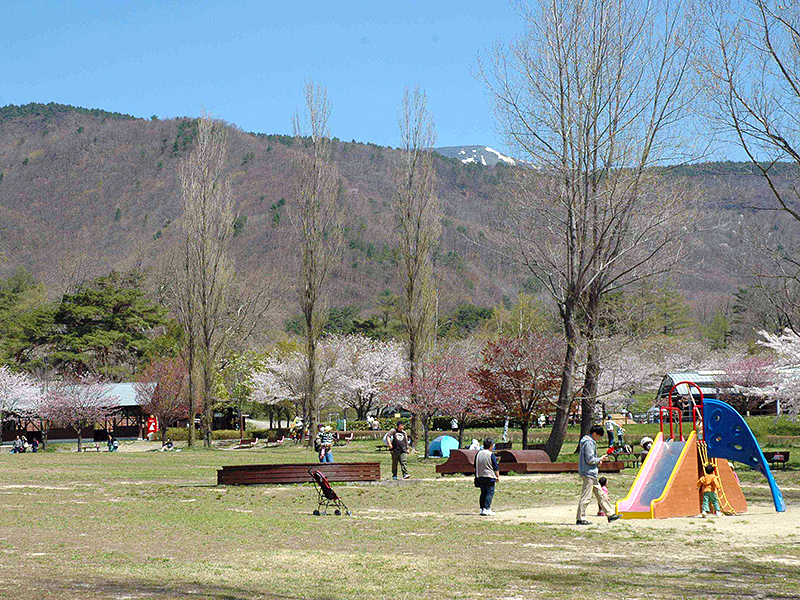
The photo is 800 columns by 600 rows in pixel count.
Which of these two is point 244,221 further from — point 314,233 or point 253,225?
→ point 314,233

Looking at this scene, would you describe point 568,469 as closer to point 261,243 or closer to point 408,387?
point 408,387

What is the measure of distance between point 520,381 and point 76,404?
91.0 ft

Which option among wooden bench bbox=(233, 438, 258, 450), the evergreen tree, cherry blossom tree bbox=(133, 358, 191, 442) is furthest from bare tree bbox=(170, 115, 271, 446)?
the evergreen tree

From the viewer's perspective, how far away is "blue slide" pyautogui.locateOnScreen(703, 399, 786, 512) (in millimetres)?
14523

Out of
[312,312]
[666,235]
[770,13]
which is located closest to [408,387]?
[312,312]

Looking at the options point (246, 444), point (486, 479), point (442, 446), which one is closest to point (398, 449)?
point (486, 479)

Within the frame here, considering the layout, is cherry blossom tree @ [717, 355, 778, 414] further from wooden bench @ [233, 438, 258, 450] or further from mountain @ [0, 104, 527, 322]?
mountain @ [0, 104, 527, 322]

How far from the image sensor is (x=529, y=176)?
25.4m

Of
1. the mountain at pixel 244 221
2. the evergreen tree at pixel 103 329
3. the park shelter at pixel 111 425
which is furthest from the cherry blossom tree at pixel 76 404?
the mountain at pixel 244 221

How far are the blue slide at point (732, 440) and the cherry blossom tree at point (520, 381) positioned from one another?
49.6ft

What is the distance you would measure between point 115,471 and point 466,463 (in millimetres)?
10476

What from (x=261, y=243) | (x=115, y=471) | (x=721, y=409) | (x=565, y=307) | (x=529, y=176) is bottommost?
(x=115, y=471)

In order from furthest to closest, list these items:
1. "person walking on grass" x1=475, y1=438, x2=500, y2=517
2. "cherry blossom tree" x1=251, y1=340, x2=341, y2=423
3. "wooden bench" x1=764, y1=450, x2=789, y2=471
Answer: "cherry blossom tree" x1=251, y1=340, x2=341, y2=423
"wooden bench" x1=764, y1=450, x2=789, y2=471
"person walking on grass" x1=475, y1=438, x2=500, y2=517

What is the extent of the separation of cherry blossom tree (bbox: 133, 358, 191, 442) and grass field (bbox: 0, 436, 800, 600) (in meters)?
34.8
